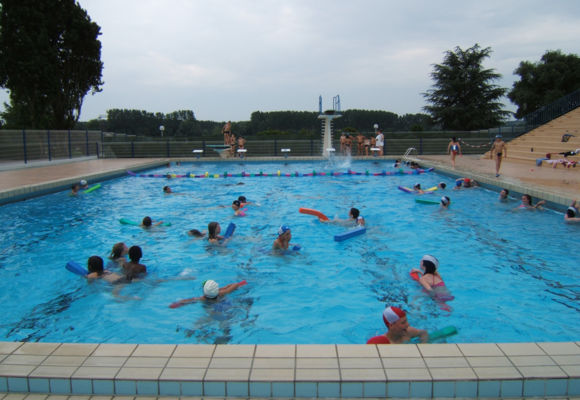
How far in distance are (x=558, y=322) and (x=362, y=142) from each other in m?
22.1

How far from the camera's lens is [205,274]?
248 inches

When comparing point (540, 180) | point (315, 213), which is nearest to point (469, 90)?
point (540, 180)

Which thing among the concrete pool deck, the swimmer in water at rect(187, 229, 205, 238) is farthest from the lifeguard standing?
the concrete pool deck

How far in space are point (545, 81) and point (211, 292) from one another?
42.3 m

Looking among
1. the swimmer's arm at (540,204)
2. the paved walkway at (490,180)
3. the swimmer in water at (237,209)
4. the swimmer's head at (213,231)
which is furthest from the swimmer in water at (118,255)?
the swimmer's arm at (540,204)

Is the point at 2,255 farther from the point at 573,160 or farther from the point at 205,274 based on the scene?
the point at 573,160

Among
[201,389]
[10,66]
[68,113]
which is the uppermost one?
[10,66]

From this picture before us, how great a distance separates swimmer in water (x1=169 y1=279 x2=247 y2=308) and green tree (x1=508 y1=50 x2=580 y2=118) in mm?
39717

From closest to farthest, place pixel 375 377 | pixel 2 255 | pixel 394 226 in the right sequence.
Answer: pixel 375 377, pixel 2 255, pixel 394 226

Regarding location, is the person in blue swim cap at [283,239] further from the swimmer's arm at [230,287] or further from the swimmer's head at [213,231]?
the swimmer's arm at [230,287]

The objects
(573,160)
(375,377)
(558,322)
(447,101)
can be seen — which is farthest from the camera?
(447,101)

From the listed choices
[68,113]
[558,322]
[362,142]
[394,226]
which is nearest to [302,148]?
[362,142]

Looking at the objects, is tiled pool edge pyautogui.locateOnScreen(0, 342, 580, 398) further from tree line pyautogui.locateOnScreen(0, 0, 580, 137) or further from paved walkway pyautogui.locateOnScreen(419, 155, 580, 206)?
tree line pyautogui.locateOnScreen(0, 0, 580, 137)

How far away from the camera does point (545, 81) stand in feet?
124
